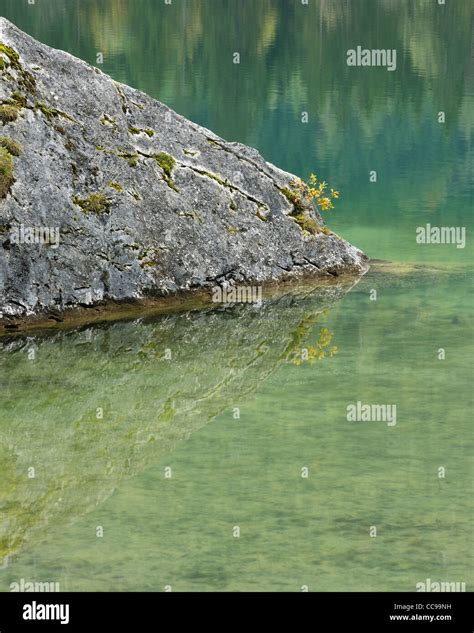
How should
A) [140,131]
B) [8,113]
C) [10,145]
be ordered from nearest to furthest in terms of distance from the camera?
1. [10,145]
2. [8,113]
3. [140,131]

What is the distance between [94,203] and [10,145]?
1689 mm

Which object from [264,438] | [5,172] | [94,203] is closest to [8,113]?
[5,172]

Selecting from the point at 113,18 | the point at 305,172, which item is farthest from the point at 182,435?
the point at 113,18

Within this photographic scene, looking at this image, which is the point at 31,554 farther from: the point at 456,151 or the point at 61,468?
the point at 456,151

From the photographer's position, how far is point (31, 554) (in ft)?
41.4

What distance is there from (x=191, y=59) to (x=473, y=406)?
211 feet

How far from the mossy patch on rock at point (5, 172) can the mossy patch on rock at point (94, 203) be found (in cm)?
122

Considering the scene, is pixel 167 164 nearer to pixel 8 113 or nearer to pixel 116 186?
pixel 116 186

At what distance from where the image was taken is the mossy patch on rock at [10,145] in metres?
21.7

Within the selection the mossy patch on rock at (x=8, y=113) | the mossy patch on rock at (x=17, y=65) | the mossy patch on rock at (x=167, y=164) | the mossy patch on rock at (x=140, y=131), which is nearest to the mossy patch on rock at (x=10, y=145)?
the mossy patch on rock at (x=8, y=113)

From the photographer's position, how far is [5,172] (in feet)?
70.3

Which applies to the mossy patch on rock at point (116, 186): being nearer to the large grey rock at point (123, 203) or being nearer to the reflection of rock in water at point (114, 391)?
the large grey rock at point (123, 203)

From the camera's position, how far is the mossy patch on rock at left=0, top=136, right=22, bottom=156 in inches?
854

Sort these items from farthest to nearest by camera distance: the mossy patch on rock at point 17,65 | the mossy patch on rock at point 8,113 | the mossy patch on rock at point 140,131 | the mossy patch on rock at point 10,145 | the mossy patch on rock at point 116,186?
the mossy patch on rock at point 140,131 → the mossy patch on rock at point 116,186 → the mossy patch on rock at point 17,65 → the mossy patch on rock at point 8,113 → the mossy patch on rock at point 10,145
